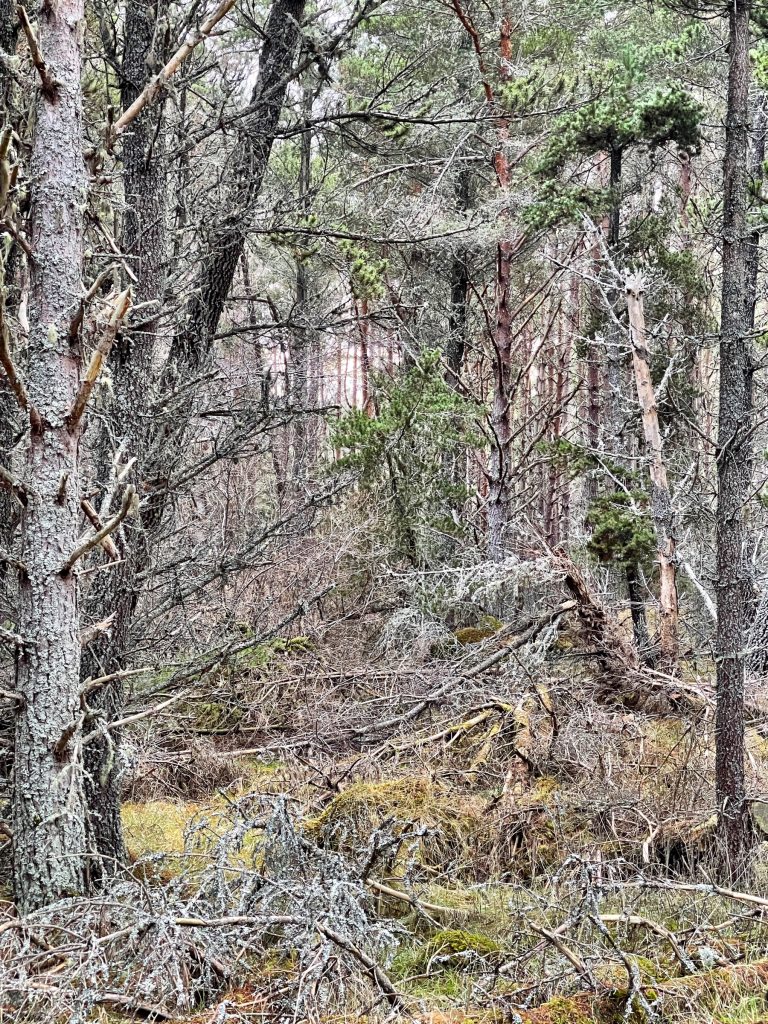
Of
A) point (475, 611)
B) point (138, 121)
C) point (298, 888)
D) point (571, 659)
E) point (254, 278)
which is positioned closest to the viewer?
point (298, 888)

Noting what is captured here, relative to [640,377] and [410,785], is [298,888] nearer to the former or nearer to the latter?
[410,785]

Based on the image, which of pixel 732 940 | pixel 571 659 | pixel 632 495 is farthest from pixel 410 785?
pixel 632 495

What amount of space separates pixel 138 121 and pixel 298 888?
400cm

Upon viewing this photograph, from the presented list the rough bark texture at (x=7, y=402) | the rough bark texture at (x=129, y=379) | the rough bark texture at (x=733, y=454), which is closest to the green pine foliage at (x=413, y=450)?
the rough bark texture at (x=733, y=454)

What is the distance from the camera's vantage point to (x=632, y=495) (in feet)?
33.3

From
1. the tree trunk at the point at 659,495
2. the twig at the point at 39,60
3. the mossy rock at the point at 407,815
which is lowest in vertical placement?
the mossy rock at the point at 407,815

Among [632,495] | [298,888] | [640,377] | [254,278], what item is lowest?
[298,888]

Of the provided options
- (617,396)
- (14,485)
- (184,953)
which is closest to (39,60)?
(14,485)

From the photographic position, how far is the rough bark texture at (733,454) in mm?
5340

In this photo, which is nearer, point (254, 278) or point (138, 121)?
point (138, 121)

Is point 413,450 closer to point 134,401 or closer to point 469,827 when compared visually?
point 469,827

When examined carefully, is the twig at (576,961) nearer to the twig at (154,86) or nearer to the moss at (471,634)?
the twig at (154,86)

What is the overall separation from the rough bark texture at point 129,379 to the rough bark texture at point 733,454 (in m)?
3.37

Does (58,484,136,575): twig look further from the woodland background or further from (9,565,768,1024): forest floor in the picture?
(9,565,768,1024): forest floor
